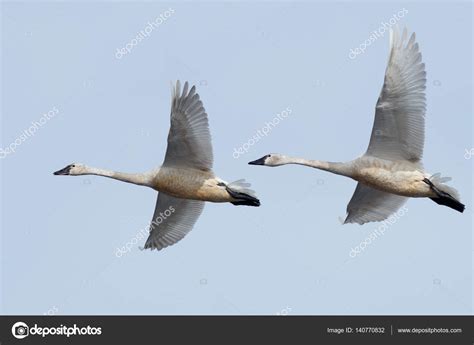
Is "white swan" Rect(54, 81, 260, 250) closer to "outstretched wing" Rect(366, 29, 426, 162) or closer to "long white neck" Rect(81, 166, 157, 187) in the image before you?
"long white neck" Rect(81, 166, 157, 187)

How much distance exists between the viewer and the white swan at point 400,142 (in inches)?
1166

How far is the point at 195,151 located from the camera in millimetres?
29906

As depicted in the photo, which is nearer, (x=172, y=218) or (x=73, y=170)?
(x=73, y=170)

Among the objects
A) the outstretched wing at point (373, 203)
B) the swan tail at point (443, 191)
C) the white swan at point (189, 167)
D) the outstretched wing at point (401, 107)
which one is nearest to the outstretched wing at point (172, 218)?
the white swan at point (189, 167)

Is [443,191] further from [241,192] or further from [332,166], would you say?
[241,192]

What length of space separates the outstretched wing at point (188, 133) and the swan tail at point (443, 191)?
5.36 m

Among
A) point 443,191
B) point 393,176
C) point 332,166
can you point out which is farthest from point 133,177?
point 443,191

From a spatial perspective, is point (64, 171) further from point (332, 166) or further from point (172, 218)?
point (332, 166)

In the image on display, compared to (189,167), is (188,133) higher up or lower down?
higher up

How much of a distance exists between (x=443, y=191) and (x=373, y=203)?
3012 mm

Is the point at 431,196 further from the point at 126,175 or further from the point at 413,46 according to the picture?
the point at 126,175

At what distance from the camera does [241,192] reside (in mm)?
29719

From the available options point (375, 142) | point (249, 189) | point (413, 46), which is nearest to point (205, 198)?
point (249, 189)
